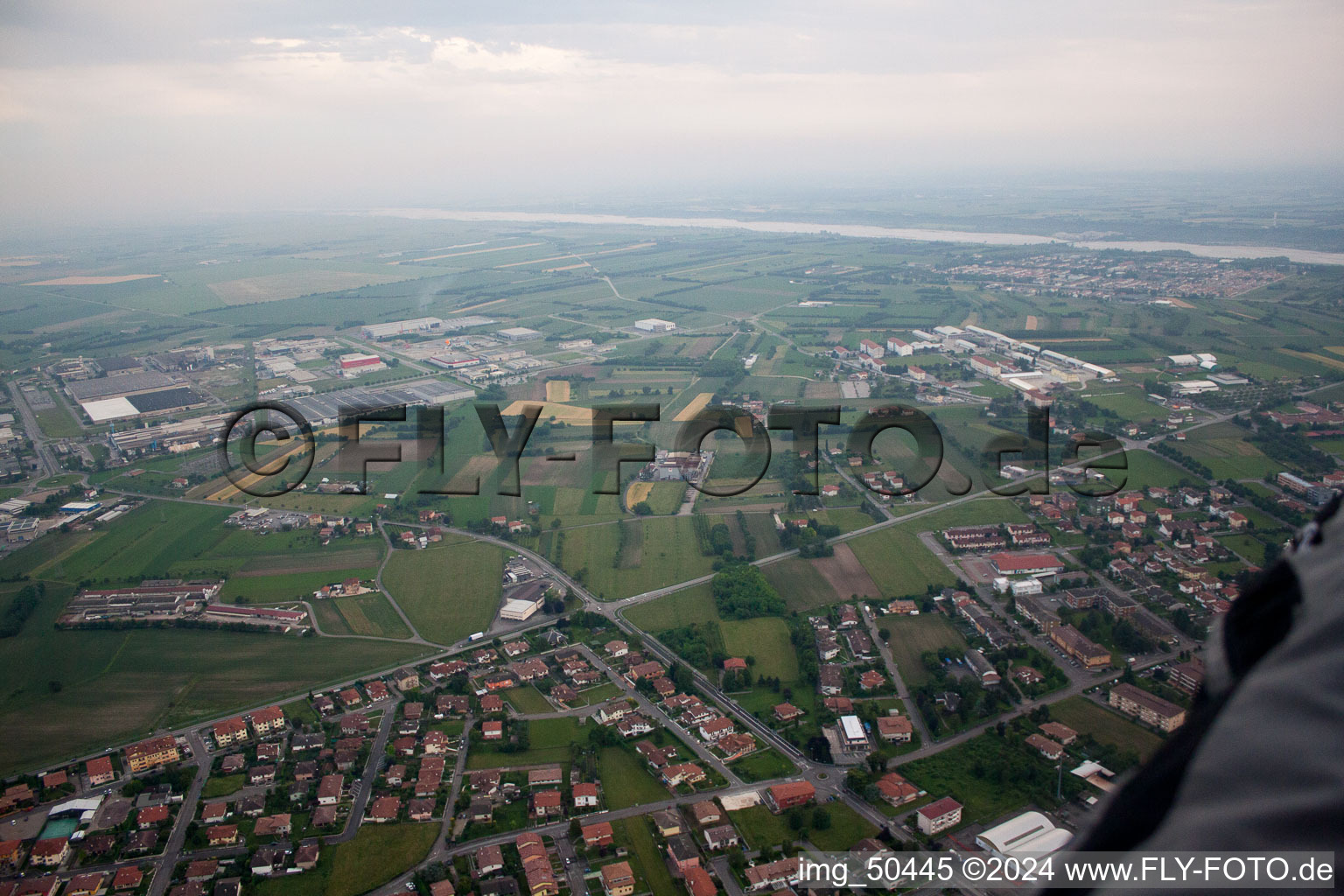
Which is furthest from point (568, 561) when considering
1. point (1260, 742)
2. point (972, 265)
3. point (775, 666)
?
point (972, 265)

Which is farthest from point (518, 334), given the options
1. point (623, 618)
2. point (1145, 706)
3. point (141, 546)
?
point (1145, 706)

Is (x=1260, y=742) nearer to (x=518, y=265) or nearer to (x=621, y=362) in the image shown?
(x=621, y=362)

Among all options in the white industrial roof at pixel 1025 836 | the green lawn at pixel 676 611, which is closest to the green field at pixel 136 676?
the green lawn at pixel 676 611

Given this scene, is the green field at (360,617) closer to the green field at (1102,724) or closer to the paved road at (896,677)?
the paved road at (896,677)

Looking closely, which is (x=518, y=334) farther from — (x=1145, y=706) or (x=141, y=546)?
(x=1145, y=706)

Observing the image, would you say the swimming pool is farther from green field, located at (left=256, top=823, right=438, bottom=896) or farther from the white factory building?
the white factory building

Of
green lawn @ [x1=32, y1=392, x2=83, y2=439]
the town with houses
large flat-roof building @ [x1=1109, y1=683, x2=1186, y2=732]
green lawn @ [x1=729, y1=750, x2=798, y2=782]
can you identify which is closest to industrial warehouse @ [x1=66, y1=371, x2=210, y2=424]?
the town with houses
